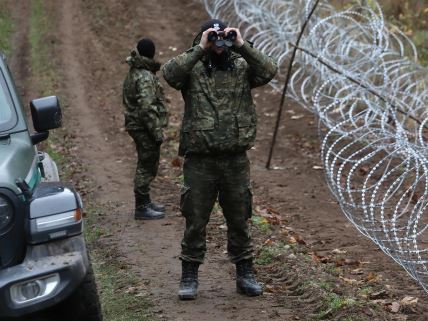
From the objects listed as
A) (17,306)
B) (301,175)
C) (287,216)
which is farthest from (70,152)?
(17,306)

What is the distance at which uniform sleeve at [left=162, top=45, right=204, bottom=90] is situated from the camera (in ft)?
21.9

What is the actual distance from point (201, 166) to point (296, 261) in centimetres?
174

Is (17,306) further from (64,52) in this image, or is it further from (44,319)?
(64,52)

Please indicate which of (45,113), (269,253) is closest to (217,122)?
(45,113)

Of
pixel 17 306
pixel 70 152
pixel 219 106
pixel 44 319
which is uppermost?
pixel 219 106

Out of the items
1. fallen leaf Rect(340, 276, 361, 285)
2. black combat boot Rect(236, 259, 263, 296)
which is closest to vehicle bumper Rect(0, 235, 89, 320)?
black combat boot Rect(236, 259, 263, 296)

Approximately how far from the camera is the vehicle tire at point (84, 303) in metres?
6.03

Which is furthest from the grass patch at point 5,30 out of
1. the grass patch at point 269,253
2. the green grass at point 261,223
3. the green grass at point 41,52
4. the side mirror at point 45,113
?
the side mirror at point 45,113

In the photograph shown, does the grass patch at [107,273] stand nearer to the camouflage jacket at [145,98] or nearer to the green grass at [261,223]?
the camouflage jacket at [145,98]

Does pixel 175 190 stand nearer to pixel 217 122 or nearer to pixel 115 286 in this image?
pixel 115 286

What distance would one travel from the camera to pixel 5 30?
77.7ft

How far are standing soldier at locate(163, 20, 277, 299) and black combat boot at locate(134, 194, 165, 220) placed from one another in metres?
3.39

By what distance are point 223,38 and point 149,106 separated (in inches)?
136

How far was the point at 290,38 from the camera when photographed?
1659 cm
